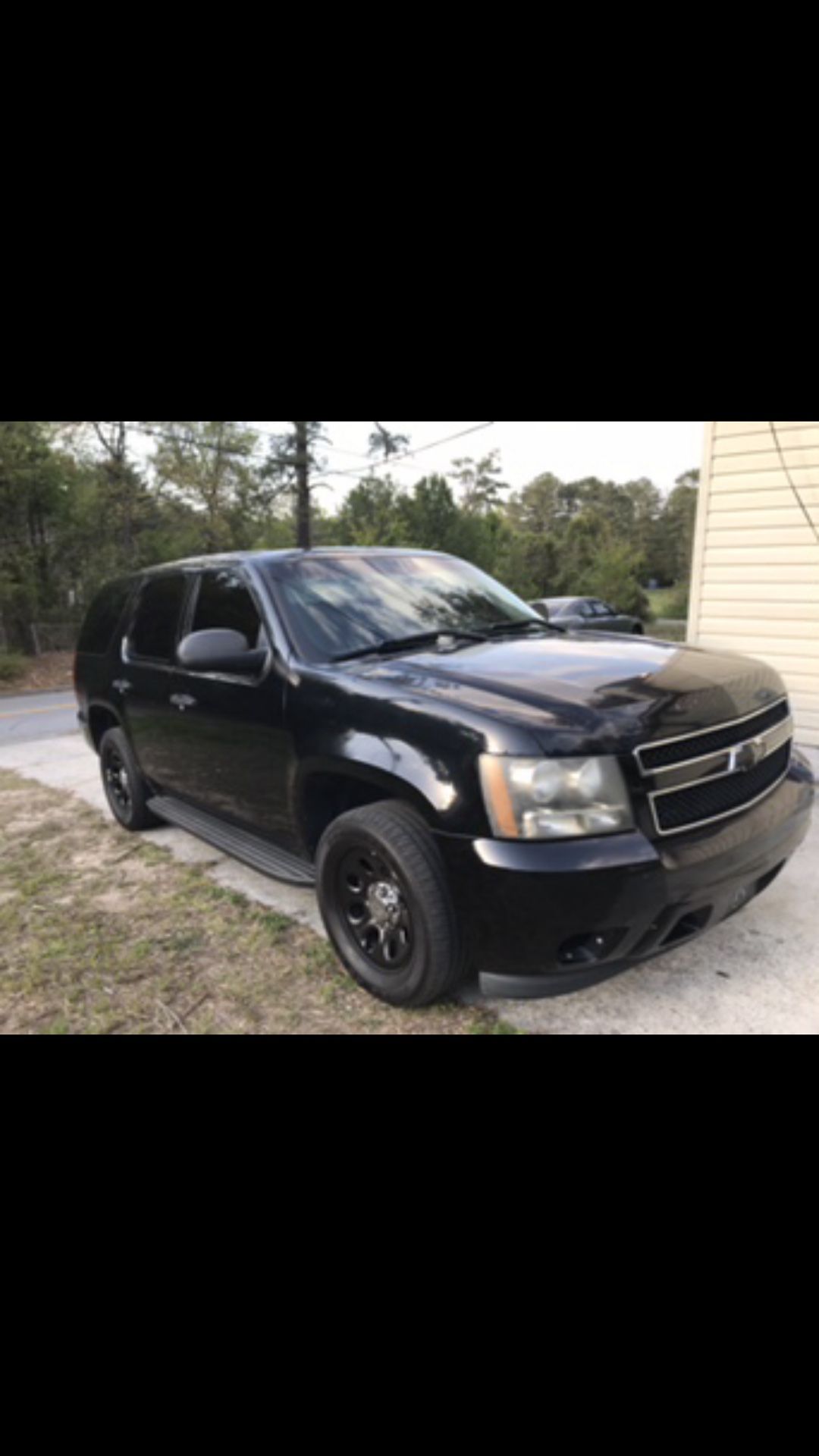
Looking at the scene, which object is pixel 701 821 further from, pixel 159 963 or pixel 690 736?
pixel 159 963

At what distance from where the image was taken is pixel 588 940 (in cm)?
242

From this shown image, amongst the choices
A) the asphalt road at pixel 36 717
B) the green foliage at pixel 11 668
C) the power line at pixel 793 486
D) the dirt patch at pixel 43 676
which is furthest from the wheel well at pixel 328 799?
the green foliage at pixel 11 668

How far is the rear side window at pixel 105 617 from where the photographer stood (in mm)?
5168

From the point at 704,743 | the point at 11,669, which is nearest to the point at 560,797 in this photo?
the point at 704,743

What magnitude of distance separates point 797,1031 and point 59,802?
5.66m

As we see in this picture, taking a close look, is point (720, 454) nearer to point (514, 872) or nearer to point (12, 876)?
point (514, 872)

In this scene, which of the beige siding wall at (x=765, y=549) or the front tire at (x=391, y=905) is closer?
the front tire at (x=391, y=905)

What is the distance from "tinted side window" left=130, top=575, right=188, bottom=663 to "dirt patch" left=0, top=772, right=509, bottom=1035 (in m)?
1.33

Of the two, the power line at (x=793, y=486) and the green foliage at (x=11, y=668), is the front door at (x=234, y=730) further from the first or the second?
the green foliage at (x=11, y=668)

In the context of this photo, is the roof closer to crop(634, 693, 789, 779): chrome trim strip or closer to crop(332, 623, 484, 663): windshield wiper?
crop(332, 623, 484, 663): windshield wiper

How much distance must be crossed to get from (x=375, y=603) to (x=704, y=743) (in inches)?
65.7

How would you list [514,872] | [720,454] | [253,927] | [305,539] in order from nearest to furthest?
[514,872] < [253,927] < [720,454] < [305,539]

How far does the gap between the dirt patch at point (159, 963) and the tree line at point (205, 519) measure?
49.1 ft

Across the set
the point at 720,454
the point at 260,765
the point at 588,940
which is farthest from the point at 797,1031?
the point at 720,454
